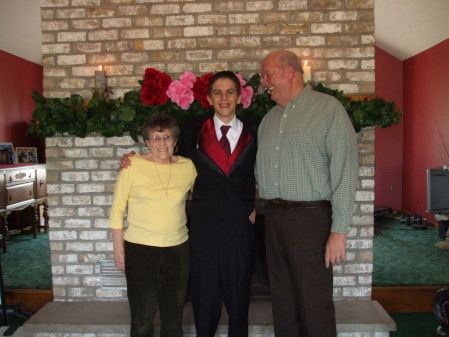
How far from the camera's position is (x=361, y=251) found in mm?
2580

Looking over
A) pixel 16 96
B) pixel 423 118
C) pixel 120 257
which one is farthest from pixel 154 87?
pixel 423 118

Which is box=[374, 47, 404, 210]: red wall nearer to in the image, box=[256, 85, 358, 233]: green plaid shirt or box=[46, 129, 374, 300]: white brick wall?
box=[46, 129, 374, 300]: white brick wall

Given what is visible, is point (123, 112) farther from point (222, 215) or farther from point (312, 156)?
point (312, 156)

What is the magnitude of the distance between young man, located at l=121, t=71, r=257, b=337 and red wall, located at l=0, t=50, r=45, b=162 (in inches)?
168

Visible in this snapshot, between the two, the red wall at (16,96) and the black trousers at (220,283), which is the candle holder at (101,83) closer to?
the black trousers at (220,283)

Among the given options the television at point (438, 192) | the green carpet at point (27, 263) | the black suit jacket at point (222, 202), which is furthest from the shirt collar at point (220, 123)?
the television at point (438, 192)

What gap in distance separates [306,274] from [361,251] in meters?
0.88

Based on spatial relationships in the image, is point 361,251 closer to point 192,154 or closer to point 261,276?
point 261,276

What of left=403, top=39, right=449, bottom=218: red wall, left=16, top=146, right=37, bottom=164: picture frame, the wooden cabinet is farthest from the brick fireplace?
left=16, top=146, right=37, bottom=164: picture frame

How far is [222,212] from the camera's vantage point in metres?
1.98

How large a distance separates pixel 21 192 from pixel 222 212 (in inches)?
144

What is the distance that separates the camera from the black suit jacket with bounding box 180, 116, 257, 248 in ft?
6.49

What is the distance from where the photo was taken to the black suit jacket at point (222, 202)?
6.49 feet

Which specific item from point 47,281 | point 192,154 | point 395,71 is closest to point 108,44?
point 192,154
